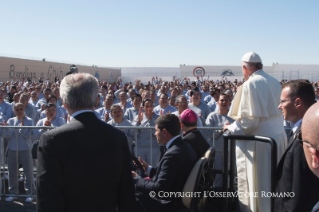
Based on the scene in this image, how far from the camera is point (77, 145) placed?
82.8 inches

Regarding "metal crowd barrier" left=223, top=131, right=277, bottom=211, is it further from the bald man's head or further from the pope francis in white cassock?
the bald man's head

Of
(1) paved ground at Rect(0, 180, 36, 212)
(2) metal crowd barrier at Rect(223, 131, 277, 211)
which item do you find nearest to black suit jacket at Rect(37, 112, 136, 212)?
(2) metal crowd barrier at Rect(223, 131, 277, 211)

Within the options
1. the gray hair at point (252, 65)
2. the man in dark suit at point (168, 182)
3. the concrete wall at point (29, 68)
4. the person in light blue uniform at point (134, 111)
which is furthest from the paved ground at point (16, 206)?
the concrete wall at point (29, 68)

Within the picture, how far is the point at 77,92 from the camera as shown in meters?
2.21

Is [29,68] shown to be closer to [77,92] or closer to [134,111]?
[134,111]

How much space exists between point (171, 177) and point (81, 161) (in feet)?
4.65

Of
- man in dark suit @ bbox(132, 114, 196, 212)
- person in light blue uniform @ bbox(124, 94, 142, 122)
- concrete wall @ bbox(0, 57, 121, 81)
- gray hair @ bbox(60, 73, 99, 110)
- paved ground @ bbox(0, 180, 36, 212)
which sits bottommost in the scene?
paved ground @ bbox(0, 180, 36, 212)

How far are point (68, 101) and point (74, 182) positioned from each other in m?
0.57

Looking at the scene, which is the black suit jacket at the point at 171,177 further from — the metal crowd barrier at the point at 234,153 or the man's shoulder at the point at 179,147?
the metal crowd barrier at the point at 234,153

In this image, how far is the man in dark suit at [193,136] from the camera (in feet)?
13.2

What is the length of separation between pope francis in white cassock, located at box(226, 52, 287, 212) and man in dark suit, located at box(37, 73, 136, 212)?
80.4 inches

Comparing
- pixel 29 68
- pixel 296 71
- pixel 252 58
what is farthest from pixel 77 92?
pixel 296 71

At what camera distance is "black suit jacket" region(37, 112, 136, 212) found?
206 cm

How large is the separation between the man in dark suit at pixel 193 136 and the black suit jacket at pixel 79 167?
1916mm
